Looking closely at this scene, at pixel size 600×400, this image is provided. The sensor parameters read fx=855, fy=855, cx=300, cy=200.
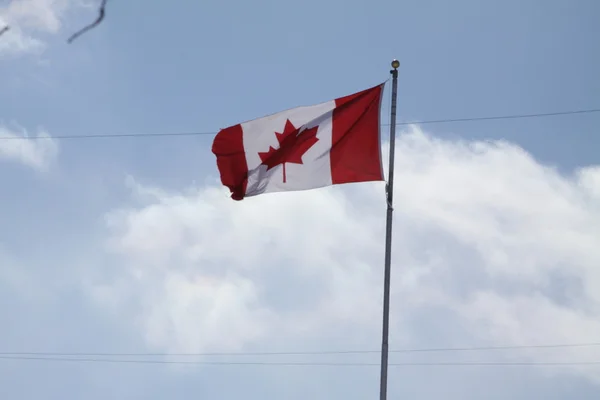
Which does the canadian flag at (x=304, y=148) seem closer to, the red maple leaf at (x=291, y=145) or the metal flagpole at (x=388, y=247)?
the red maple leaf at (x=291, y=145)

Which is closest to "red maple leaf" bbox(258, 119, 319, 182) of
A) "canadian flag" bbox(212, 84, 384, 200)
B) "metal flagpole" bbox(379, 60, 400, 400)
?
"canadian flag" bbox(212, 84, 384, 200)

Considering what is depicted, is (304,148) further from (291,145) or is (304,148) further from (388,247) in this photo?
(388,247)

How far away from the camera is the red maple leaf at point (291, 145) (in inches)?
885

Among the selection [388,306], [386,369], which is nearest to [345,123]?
[388,306]

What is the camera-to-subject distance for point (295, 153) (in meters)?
22.5

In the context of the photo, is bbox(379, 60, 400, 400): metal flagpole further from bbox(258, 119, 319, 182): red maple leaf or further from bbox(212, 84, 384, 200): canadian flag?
bbox(258, 119, 319, 182): red maple leaf

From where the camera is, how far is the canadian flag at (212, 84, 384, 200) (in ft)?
72.6

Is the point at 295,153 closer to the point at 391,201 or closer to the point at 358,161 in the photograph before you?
the point at 358,161

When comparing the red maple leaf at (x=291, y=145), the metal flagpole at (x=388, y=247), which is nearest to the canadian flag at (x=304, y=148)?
the red maple leaf at (x=291, y=145)

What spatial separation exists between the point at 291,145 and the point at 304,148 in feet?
1.20

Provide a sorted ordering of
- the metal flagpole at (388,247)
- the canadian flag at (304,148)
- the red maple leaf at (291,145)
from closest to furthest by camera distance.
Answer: the metal flagpole at (388,247) < the canadian flag at (304,148) < the red maple leaf at (291,145)

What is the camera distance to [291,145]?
22578 mm

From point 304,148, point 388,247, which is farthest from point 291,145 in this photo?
point 388,247

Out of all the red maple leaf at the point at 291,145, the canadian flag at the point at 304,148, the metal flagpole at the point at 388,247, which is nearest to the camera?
the metal flagpole at the point at 388,247
